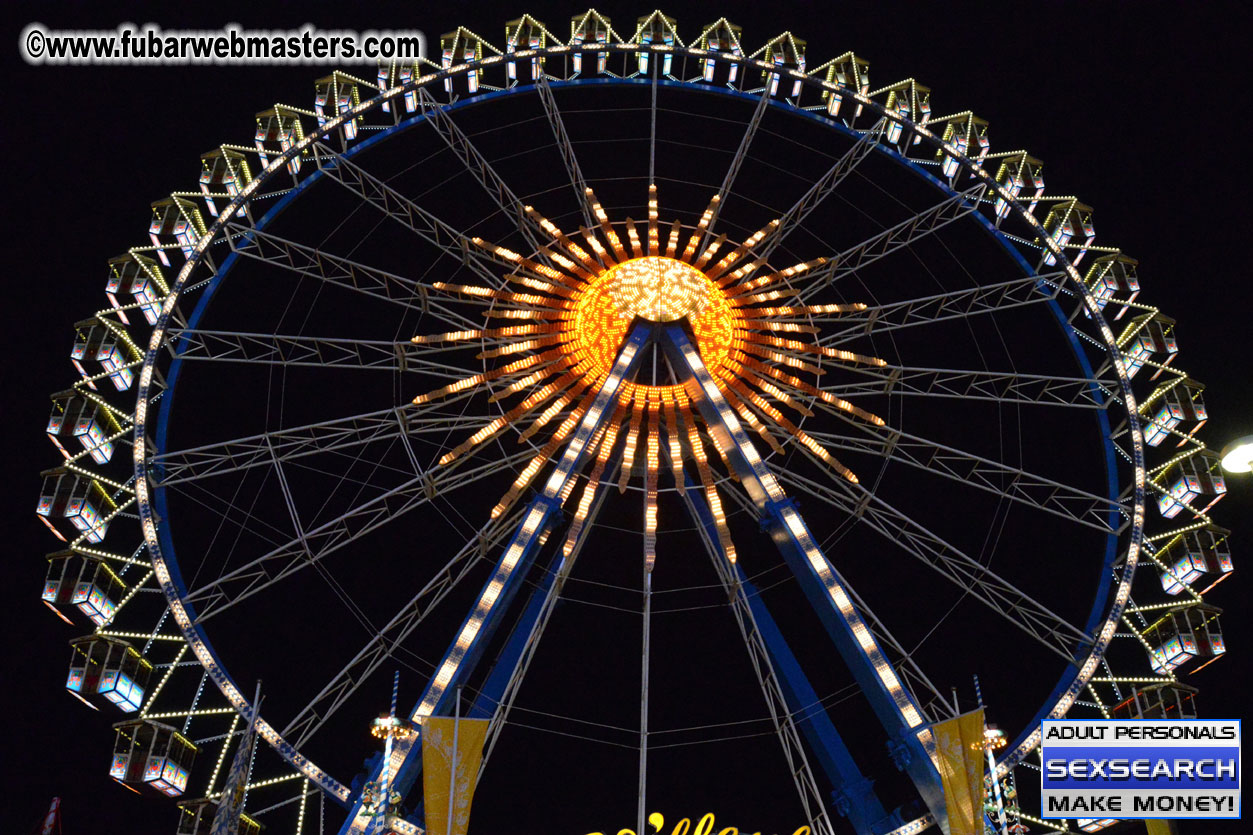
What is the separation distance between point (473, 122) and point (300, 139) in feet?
50.1

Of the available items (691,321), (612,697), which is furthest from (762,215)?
(691,321)

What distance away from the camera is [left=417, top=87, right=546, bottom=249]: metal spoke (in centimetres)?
2012

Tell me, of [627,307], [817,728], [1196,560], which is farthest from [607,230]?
[1196,560]

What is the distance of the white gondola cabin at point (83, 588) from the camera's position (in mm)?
16656

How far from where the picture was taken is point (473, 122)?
34.9 m

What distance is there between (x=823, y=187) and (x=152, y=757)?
15.5m

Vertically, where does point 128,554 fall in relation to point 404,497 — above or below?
below

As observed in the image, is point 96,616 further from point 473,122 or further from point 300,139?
point 473,122

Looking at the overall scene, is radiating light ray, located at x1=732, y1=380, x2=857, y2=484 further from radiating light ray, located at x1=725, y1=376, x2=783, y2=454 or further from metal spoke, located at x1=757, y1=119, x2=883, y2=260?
metal spoke, located at x1=757, y1=119, x2=883, y2=260

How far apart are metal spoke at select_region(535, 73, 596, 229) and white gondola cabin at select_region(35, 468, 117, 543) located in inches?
372

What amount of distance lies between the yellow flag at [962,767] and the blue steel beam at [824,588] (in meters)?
0.23

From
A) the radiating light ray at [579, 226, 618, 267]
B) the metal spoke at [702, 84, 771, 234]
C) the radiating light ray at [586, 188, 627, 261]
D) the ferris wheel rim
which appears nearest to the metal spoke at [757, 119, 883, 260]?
the ferris wheel rim

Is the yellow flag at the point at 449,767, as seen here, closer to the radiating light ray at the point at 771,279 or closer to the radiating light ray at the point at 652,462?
the radiating light ray at the point at 652,462

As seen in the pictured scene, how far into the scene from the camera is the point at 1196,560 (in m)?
18.3
